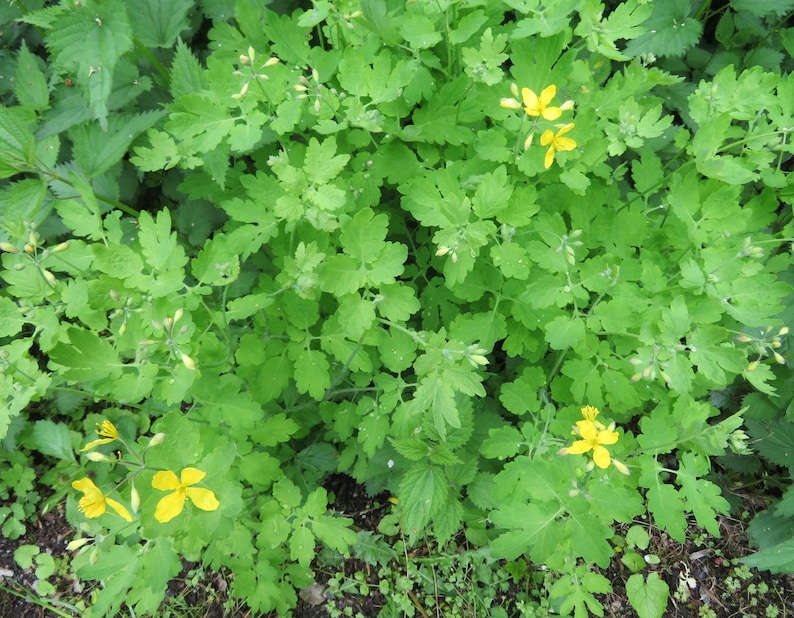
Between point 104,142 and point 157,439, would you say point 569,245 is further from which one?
point 104,142

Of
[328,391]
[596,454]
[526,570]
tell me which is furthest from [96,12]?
[526,570]

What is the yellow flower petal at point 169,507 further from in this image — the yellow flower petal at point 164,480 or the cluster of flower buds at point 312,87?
the cluster of flower buds at point 312,87

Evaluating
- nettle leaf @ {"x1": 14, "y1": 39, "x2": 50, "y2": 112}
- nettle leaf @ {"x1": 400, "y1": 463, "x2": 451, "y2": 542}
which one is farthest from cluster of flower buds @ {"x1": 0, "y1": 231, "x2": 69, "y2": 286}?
nettle leaf @ {"x1": 400, "y1": 463, "x2": 451, "y2": 542}

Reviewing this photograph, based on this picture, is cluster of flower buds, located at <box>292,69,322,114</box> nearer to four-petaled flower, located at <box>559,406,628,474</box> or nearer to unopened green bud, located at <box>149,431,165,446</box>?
unopened green bud, located at <box>149,431,165,446</box>

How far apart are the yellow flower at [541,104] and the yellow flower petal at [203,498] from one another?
1303 mm

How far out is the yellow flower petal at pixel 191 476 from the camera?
1292 mm

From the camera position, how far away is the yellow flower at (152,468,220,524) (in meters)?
1.27

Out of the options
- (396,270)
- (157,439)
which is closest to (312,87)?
(396,270)

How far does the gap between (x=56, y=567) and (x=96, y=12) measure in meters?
2.28

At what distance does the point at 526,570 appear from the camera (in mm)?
2361

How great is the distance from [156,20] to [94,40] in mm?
428

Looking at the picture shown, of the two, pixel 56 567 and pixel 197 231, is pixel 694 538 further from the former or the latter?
pixel 56 567

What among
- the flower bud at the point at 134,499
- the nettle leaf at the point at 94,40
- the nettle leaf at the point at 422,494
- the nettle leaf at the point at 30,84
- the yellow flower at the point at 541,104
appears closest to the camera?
the flower bud at the point at 134,499

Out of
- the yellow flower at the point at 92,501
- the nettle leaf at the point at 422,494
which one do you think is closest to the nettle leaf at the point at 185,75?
the yellow flower at the point at 92,501
